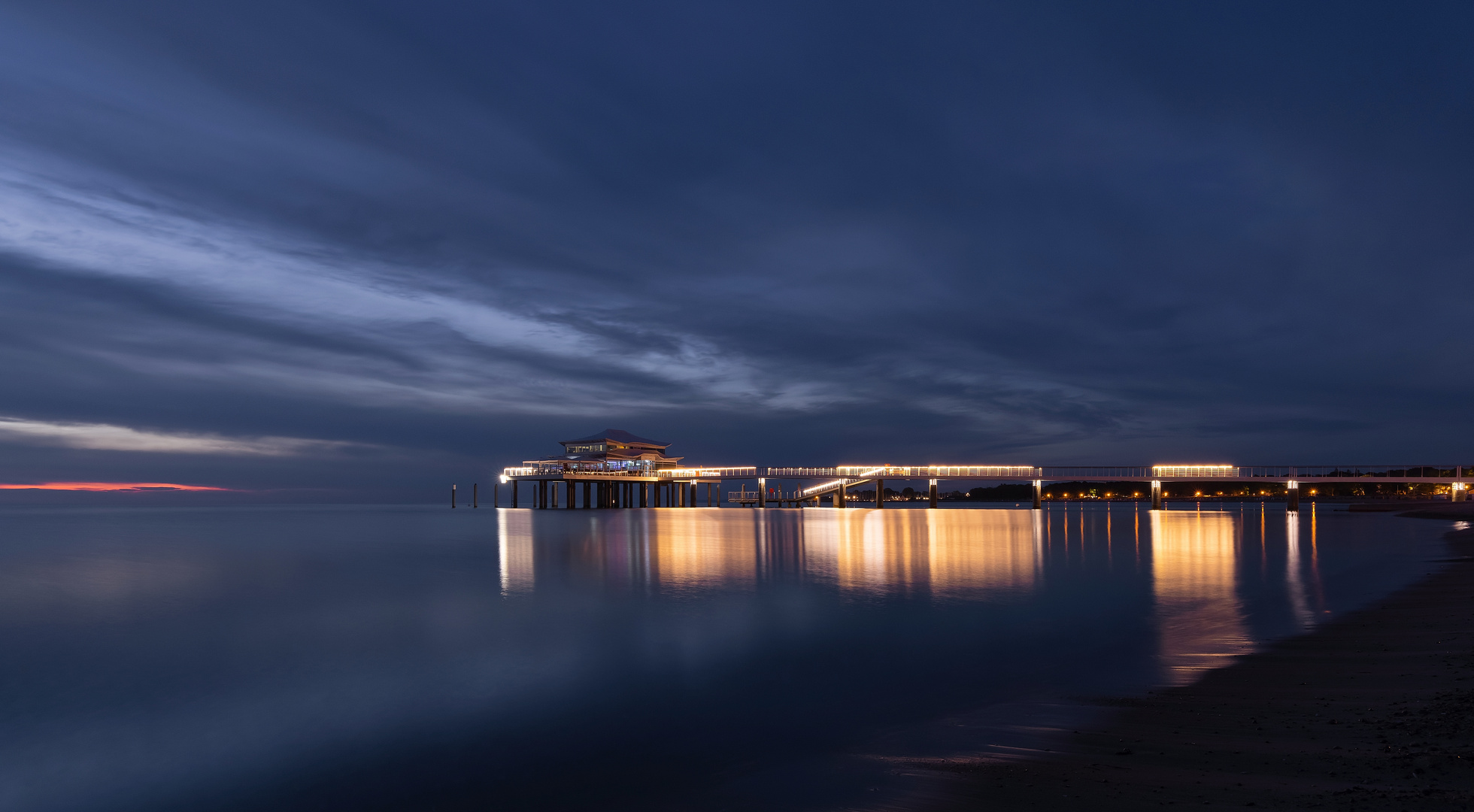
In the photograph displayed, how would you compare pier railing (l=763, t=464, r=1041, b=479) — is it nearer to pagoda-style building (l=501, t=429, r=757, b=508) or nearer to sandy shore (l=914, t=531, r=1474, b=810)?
Answer: pagoda-style building (l=501, t=429, r=757, b=508)

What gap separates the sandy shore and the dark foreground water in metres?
0.84

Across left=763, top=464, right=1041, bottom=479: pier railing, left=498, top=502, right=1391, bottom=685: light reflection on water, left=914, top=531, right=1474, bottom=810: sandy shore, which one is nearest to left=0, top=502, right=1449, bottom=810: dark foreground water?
left=498, top=502, right=1391, bottom=685: light reflection on water

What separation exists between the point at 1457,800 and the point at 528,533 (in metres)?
52.9

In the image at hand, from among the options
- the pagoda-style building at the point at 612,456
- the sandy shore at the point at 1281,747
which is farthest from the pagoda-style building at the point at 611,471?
the sandy shore at the point at 1281,747

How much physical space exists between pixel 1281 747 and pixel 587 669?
9.81 metres

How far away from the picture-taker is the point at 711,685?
1181cm

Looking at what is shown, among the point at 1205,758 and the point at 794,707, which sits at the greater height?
the point at 1205,758

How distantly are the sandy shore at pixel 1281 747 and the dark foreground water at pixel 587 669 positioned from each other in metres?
0.84

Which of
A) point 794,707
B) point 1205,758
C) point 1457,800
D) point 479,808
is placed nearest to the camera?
point 1457,800

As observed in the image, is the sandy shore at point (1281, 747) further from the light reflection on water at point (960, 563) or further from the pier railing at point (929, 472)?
the pier railing at point (929, 472)

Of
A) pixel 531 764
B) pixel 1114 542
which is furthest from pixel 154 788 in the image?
pixel 1114 542

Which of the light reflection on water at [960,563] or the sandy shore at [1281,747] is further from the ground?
the sandy shore at [1281,747]

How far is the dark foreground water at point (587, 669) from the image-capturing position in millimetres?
8127

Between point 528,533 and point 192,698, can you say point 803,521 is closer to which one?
point 528,533
